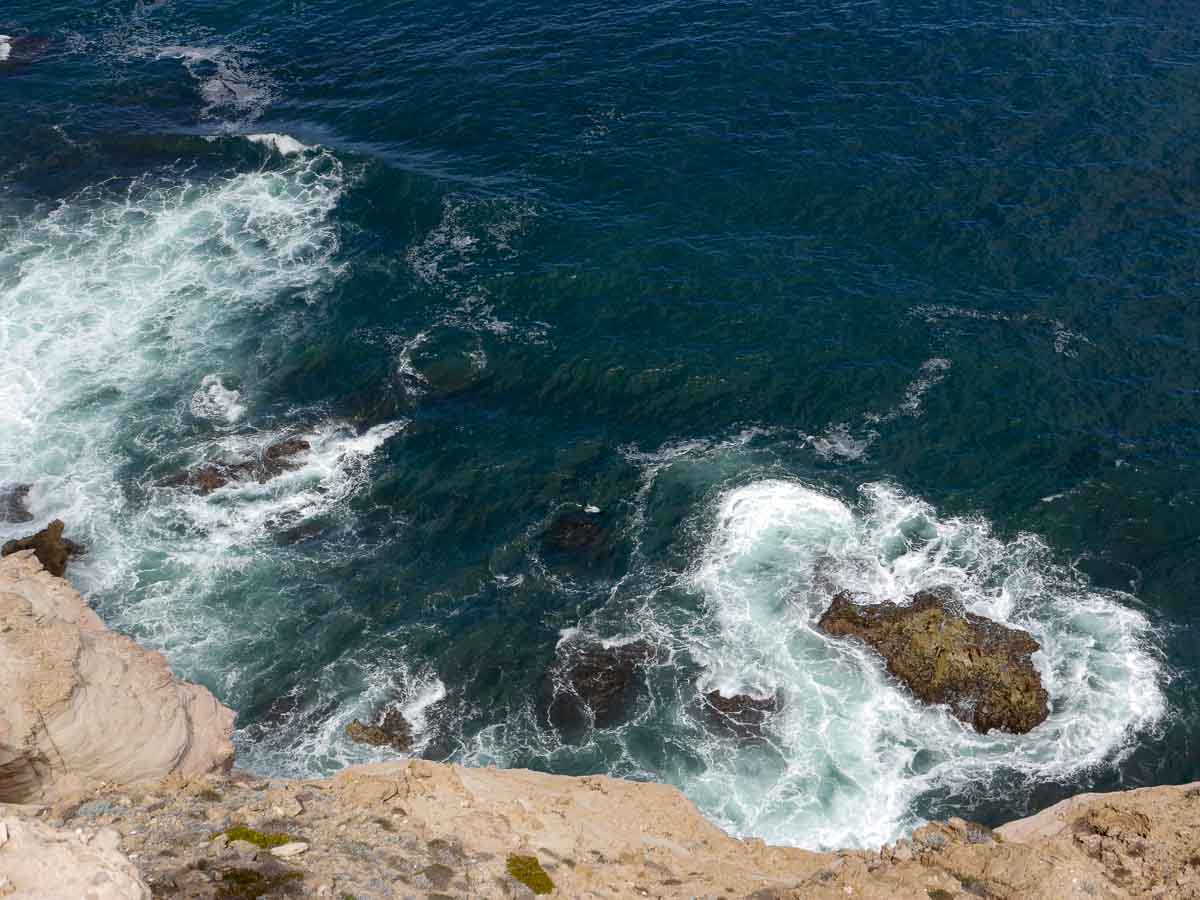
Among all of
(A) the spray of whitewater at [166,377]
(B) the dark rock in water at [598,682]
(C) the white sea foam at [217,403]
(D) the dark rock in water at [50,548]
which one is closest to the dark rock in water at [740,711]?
(B) the dark rock in water at [598,682]

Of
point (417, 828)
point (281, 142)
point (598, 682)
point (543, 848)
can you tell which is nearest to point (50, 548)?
point (598, 682)

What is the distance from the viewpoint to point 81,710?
1638 inches

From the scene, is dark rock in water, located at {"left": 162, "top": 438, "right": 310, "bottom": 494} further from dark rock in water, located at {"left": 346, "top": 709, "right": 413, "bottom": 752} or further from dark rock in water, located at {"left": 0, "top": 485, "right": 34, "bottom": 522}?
dark rock in water, located at {"left": 346, "top": 709, "right": 413, "bottom": 752}

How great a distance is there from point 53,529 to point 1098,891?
58.8 meters

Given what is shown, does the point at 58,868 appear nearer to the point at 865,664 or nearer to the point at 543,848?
the point at 543,848

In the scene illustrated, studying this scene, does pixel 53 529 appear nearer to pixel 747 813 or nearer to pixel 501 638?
pixel 501 638

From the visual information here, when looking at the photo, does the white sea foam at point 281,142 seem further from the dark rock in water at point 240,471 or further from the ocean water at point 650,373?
the dark rock in water at point 240,471

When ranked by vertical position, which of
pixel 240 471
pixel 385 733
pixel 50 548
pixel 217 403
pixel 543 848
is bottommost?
pixel 385 733

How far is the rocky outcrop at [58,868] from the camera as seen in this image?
29.3 metres

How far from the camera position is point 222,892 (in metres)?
34.0

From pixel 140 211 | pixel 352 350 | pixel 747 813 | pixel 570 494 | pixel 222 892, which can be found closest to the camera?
pixel 222 892

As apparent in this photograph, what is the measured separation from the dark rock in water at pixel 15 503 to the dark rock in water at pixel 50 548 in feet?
9.01

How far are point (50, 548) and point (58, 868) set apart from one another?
130ft

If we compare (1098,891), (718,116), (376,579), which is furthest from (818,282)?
(1098,891)
